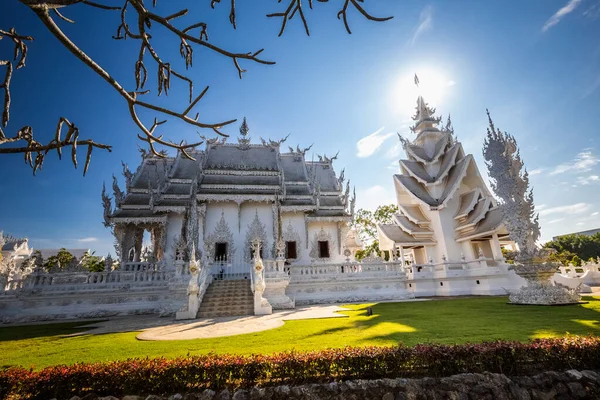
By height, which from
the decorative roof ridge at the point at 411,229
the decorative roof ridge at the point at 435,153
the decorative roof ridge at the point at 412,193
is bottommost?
the decorative roof ridge at the point at 411,229

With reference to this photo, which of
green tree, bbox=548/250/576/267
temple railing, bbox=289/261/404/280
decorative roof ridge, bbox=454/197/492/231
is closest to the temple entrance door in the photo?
temple railing, bbox=289/261/404/280

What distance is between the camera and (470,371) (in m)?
3.15

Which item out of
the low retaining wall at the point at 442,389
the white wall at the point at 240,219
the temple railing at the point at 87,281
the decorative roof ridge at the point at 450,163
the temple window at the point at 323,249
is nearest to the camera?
the low retaining wall at the point at 442,389

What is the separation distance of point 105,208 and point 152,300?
284 inches

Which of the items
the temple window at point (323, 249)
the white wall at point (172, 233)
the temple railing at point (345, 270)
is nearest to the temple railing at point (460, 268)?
the temple railing at point (345, 270)

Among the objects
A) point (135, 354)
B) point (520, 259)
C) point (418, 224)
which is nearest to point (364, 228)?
point (418, 224)

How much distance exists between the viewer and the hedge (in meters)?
3.02

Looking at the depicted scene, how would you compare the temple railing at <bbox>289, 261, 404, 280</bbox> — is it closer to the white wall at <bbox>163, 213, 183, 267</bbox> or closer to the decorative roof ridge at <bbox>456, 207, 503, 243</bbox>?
the decorative roof ridge at <bbox>456, 207, 503, 243</bbox>

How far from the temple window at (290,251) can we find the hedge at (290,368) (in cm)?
1452

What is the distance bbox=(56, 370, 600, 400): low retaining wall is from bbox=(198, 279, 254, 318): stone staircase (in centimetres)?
721

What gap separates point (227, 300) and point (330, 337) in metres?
6.79

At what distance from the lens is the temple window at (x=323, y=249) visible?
18359 mm

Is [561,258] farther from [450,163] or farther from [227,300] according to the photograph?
[227,300]

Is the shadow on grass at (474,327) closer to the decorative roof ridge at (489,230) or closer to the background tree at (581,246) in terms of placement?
the decorative roof ridge at (489,230)
